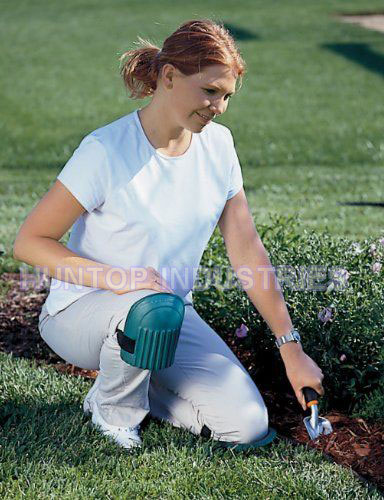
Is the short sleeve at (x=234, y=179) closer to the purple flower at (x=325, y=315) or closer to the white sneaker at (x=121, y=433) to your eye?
the purple flower at (x=325, y=315)

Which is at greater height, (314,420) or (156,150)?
(156,150)

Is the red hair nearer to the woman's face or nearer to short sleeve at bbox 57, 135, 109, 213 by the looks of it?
the woman's face

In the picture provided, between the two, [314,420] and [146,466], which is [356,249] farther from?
[146,466]

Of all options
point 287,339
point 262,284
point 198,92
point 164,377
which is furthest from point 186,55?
point 164,377

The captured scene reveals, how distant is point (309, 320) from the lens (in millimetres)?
3555

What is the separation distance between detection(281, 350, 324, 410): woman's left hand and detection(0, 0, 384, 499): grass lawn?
0.22 meters

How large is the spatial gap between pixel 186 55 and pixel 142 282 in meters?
0.76

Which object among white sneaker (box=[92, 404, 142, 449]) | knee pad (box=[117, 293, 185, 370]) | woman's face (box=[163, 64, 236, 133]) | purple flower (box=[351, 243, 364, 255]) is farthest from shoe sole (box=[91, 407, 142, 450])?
purple flower (box=[351, 243, 364, 255])

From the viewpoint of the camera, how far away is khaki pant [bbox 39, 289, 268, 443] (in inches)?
120

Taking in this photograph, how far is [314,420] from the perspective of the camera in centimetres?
304

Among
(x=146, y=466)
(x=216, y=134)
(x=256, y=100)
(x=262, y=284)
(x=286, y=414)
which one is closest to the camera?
(x=146, y=466)

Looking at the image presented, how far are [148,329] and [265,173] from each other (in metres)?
6.17

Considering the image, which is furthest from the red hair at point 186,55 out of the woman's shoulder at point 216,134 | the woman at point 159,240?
the woman's shoulder at point 216,134

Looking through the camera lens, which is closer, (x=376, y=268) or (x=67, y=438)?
(x=67, y=438)
